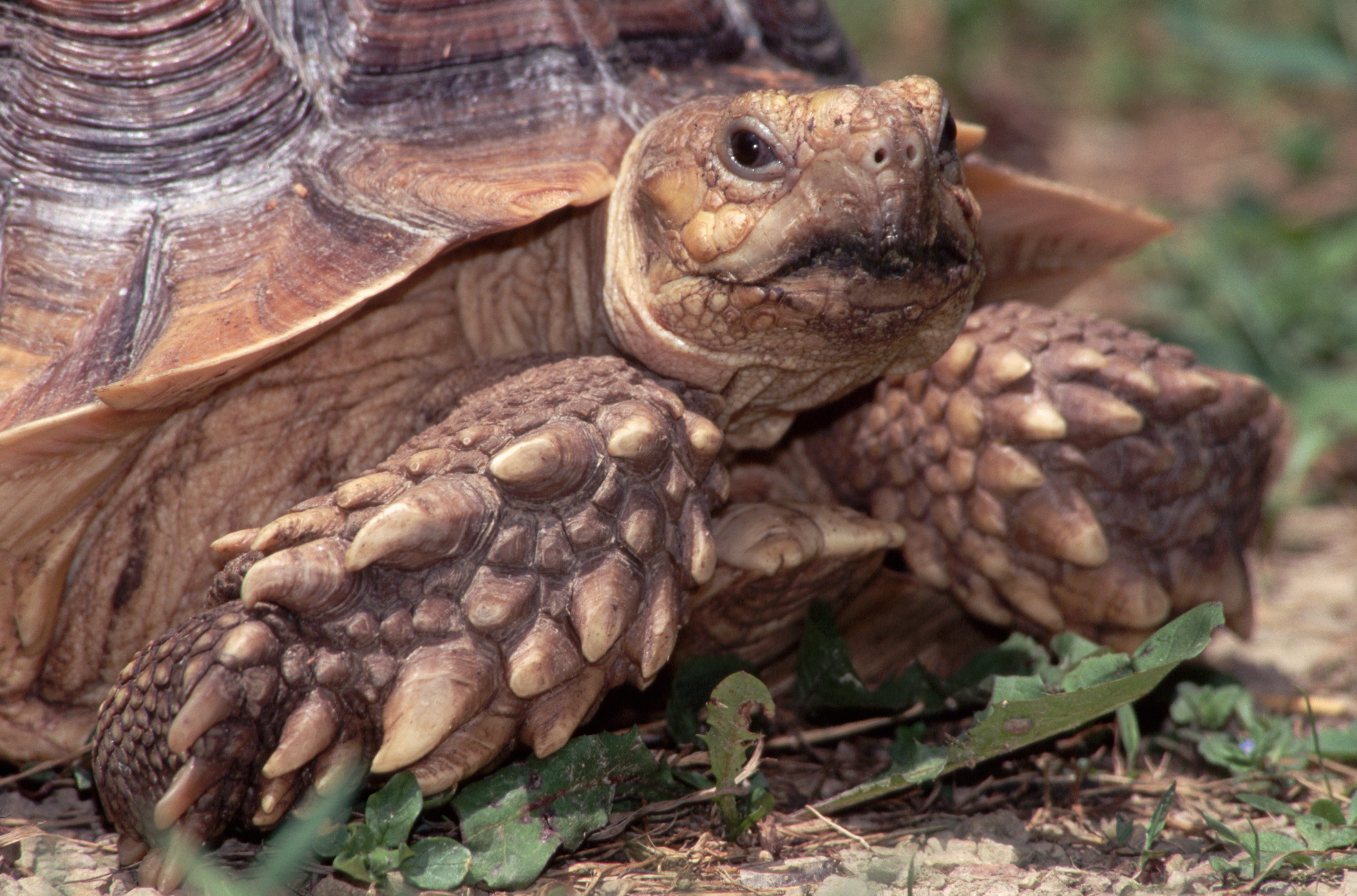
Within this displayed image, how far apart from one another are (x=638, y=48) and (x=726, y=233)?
635 millimetres

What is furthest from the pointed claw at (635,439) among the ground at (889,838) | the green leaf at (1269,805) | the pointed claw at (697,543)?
the green leaf at (1269,805)

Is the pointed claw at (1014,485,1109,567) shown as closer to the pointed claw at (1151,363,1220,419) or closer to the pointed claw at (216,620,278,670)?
the pointed claw at (1151,363,1220,419)

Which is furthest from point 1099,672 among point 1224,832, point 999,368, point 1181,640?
point 999,368

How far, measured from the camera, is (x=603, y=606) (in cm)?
173

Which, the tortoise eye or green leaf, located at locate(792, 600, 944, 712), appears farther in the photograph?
green leaf, located at locate(792, 600, 944, 712)

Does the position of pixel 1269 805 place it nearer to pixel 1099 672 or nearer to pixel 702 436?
pixel 1099 672

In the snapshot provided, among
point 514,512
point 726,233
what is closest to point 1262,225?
point 726,233

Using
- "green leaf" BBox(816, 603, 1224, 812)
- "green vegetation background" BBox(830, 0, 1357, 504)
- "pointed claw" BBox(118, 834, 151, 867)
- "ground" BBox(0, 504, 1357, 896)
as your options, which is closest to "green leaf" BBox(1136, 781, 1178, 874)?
"ground" BBox(0, 504, 1357, 896)

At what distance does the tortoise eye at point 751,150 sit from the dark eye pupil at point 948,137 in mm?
282

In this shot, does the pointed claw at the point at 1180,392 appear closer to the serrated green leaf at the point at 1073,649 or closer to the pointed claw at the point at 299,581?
the serrated green leaf at the point at 1073,649

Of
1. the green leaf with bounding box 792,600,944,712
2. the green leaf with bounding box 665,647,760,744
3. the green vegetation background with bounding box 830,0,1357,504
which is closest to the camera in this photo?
the green leaf with bounding box 665,647,760,744

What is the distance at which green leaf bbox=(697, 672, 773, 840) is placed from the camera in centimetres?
180

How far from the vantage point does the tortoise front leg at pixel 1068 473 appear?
92.9 inches

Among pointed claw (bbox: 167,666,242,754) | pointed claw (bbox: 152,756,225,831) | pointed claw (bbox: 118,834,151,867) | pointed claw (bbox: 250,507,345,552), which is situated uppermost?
pointed claw (bbox: 250,507,345,552)
